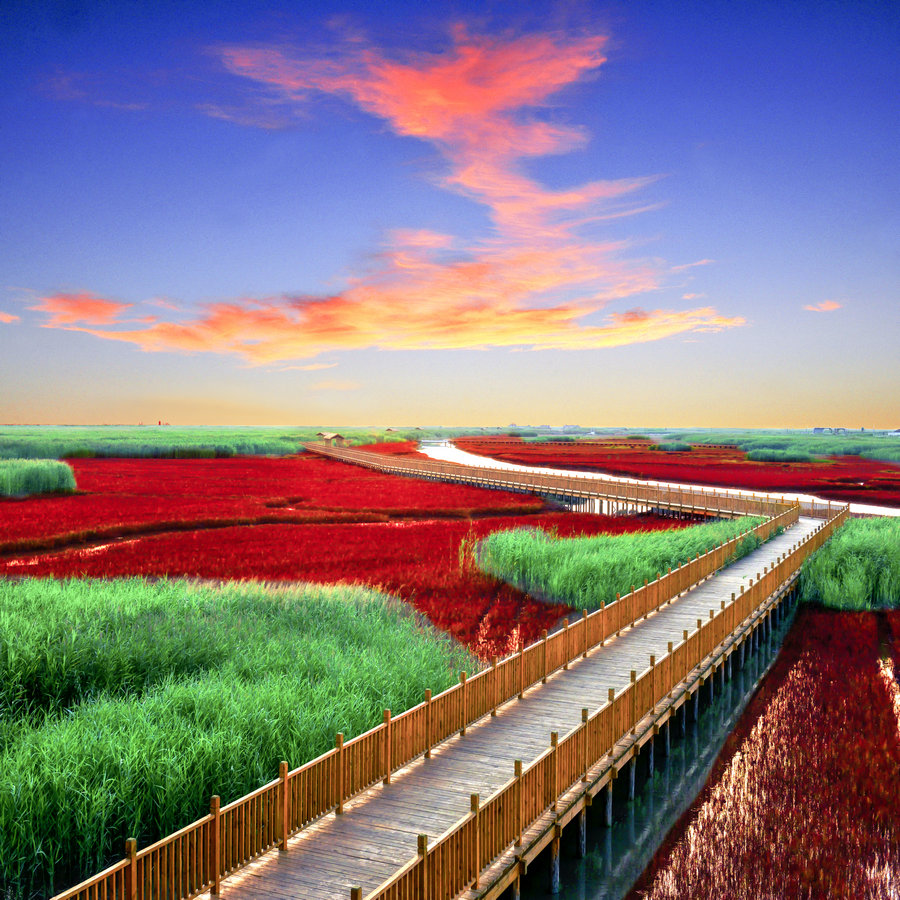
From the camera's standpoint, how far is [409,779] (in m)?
10.5

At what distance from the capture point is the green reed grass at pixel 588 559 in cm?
2483

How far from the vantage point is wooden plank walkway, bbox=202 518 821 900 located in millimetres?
8102

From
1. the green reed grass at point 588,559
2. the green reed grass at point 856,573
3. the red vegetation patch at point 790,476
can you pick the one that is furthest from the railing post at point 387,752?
the red vegetation patch at point 790,476

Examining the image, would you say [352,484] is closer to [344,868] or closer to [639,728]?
[639,728]

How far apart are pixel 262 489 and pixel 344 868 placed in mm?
53134

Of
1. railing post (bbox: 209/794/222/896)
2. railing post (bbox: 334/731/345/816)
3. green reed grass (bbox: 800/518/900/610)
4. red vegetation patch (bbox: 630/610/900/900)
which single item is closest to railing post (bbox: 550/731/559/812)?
red vegetation patch (bbox: 630/610/900/900)

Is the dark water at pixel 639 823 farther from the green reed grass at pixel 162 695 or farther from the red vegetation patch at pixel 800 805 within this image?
the green reed grass at pixel 162 695

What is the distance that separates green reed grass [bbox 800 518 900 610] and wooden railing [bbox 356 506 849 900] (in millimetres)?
11860

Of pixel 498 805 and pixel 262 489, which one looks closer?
pixel 498 805

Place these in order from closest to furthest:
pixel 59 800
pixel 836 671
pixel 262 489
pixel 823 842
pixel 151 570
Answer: pixel 59 800 < pixel 823 842 < pixel 836 671 < pixel 151 570 < pixel 262 489

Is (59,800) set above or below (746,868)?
above

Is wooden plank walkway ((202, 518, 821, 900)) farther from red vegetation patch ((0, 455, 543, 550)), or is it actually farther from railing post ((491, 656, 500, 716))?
red vegetation patch ((0, 455, 543, 550))

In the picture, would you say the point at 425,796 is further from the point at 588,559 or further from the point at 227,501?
the point at 227,501

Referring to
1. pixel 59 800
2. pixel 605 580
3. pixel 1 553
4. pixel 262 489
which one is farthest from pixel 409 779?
pixel 262 489
